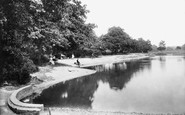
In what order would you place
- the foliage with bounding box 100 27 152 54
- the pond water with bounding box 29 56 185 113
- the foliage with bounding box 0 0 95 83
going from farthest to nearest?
the foliage with bounding box 100 27 152 54 → the pond water with bounding box 29 56 185 113 → the foliage with bounding box 0 0 95 83

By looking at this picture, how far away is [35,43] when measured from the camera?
62.6ft

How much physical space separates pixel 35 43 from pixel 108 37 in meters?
65.0

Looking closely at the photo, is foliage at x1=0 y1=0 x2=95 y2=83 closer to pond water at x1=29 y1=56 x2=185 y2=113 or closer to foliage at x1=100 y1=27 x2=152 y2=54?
pond water at x1=29 y1=56 x2=185 y2=113

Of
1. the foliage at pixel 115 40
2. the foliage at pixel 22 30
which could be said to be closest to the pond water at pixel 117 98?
the foliage at pixel 22 30

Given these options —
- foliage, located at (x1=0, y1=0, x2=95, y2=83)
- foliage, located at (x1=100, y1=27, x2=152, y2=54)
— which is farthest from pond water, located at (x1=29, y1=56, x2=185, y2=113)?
foliage, located at (x1=100, y1=27, x2=152, y2=54)

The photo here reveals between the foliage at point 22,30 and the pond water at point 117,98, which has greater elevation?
the foliage at point 22,30

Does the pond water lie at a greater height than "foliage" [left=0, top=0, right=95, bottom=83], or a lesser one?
lesser

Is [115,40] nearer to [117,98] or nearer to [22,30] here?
[117,98]

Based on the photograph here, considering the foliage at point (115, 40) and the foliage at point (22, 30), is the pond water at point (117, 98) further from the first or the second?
the foliage at point (115, 40)

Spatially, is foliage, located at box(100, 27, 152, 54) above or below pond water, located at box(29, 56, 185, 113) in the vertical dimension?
above

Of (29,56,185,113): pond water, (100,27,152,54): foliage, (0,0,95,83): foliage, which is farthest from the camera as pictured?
(100,27,152,54): foliage

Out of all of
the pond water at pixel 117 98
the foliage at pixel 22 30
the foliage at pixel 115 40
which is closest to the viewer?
the foliage at pixel 22 30

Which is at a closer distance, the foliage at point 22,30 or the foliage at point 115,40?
the foliage at point 22,30

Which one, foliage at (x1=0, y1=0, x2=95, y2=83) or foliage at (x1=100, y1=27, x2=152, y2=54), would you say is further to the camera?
foliage at (x1=100, y1=27, x2=152, y2=54)
